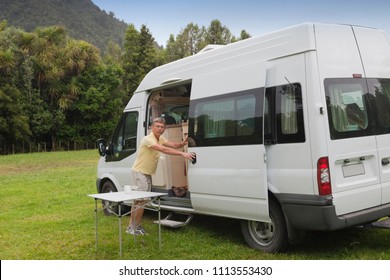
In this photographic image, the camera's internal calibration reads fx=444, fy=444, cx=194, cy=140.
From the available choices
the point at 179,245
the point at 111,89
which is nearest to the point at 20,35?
the point at 111,89

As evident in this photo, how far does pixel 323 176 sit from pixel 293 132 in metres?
0.60

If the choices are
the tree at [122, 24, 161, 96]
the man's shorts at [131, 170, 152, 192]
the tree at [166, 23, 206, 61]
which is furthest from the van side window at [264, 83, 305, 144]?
the tree at [166, 23, 206, 61]

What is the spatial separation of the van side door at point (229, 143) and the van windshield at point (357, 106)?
32.5 inches

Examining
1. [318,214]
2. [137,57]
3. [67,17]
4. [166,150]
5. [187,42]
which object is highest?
[67,17]

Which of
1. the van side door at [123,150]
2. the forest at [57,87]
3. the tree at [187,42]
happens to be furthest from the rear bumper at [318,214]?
the tree at [187,42]

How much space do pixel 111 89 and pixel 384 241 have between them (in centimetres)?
3518

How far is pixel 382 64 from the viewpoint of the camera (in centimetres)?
554

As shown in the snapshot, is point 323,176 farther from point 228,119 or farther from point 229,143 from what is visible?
point 228,119

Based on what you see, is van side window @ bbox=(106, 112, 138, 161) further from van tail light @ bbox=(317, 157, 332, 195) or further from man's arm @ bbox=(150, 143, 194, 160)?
van tail light @ bbox=(317, 157, 332, 195)

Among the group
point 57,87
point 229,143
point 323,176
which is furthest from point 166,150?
point 57,87

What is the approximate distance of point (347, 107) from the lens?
5086 millimetres

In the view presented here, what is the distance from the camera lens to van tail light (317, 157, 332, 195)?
15.5 feet

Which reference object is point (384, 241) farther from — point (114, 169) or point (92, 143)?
point (92, 143)

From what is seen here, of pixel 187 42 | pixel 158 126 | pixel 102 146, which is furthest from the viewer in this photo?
pixel 187 42
